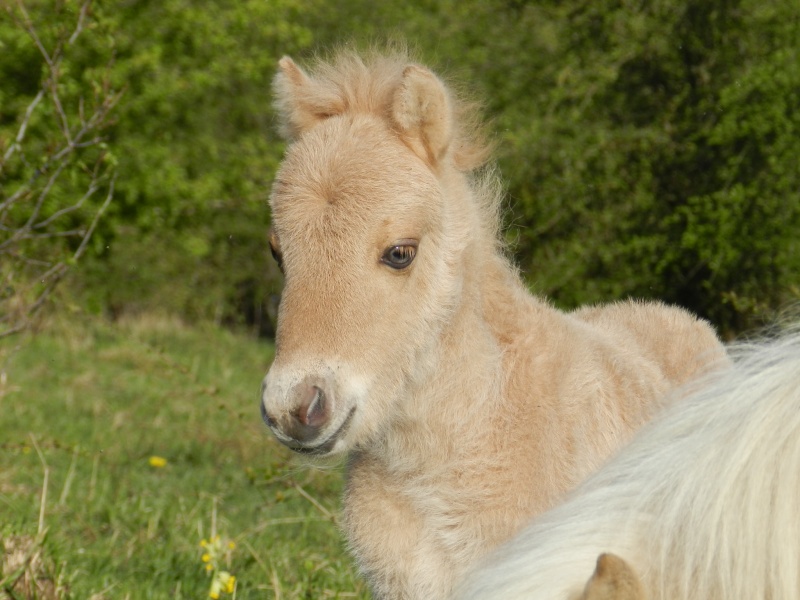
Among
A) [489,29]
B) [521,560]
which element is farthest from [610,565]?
[489,29]

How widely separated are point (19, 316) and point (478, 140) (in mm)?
2951

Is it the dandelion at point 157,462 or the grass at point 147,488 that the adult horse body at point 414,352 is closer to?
the grass at point 147,488

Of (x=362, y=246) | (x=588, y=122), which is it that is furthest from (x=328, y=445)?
(x=588, y=122)

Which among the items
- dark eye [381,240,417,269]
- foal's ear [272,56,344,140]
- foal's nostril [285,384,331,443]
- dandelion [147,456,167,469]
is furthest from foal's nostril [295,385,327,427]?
dandelion [147,456,167,469]

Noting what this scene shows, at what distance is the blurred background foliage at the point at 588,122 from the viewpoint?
9500 mm

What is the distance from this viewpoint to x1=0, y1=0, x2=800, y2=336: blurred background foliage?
9.50 metres

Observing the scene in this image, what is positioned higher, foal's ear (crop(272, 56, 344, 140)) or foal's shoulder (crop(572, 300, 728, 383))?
foal's ear (crop(272, 56, 344, 140))

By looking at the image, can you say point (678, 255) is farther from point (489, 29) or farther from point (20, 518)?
point (20, 518)

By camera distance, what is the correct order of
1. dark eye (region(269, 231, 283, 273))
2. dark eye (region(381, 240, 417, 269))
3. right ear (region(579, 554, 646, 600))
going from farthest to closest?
dark eye (region(269, 231, 283, 273)) → dark eye (region(381, 240, 417, 269)) → right ear (region(579, 554, 646, 600))

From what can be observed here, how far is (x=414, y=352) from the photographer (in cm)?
347

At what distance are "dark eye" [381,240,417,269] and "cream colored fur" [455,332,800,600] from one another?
1.58 meters

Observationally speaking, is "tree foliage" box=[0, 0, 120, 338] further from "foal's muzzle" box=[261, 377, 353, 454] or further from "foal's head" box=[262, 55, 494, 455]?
"foal's muzzle" box=[261, 377, 353, 454]

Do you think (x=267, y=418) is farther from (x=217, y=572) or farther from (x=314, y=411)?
(x=217, y=572)

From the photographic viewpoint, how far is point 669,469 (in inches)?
70.1
